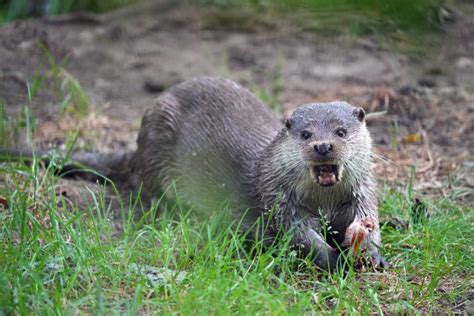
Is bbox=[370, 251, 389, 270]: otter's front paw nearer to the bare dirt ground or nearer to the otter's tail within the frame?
the bare dirt ground

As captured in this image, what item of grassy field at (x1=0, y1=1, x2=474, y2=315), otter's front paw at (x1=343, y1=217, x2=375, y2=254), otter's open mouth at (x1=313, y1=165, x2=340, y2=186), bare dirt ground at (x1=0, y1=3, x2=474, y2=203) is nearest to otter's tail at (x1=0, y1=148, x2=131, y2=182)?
bare dirt ground at (x1=0, y1=3, x2=474, y2=203)

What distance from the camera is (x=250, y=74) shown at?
6277 mm

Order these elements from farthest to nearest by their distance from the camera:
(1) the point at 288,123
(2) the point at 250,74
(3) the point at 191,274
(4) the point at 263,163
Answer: (2) the point at 250,74, (4) the point at 263,163, (1) the point at 288,123, (3) the point at 191,274

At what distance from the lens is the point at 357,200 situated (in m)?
3.27

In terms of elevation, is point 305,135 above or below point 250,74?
above

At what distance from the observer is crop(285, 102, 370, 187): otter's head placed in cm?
308

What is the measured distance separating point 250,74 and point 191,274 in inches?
146

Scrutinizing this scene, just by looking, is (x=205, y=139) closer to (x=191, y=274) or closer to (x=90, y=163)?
(x=90, y=163)

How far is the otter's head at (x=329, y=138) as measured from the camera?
3.08m

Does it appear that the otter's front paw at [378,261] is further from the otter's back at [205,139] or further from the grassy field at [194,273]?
the otter's back at [205,139]

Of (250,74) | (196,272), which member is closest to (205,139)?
(196,272)

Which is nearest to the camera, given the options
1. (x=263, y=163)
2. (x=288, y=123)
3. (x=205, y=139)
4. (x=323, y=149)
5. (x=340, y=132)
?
(x=323, y=149)

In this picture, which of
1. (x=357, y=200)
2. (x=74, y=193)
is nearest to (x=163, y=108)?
(x=74, y=193)

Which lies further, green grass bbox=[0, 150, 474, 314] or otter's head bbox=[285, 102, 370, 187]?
otter's head bbox=[285, 102, 370, 187]
